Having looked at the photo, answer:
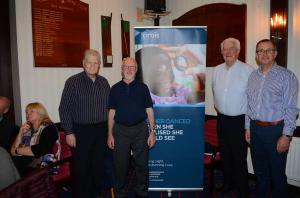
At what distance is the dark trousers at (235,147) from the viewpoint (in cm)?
285

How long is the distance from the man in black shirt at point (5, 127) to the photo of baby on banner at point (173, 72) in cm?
139

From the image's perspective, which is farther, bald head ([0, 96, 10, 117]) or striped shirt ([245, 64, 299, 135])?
bald head ([0, 96, 10, 117])

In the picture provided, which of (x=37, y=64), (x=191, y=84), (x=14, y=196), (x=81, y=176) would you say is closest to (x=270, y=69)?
(x=191, y=84)

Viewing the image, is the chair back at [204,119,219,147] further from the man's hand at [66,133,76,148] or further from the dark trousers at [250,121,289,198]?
the man's hand at [66,133,76,148]

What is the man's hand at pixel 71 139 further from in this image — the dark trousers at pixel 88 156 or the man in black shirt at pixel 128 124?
the man in black shirt at pixel 128 124

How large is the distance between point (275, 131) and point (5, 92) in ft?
8.71

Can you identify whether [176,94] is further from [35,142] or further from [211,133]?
[35,142]

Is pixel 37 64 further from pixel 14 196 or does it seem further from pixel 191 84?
pixel 14 196

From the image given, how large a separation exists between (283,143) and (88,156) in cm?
173

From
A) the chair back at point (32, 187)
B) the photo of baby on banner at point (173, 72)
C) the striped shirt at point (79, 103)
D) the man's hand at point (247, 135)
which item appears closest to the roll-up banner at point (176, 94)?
the photo of baby on banner at point (173, 72)

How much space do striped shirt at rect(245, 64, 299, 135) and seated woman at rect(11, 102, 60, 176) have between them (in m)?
1.83

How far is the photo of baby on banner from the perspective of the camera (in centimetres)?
309

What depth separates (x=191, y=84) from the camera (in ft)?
10.2

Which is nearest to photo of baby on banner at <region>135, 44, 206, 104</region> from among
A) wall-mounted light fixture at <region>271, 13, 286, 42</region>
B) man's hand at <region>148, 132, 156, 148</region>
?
man's hand at <region>148, 132, 156, 148</region>
